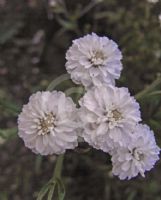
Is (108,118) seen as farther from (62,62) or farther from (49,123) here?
(62,62)

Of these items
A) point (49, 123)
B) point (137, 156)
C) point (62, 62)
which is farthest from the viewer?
point (62, 62)

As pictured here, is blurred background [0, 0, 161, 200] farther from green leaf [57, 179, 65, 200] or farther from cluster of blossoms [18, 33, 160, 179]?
cluster of blossoms [18, 33, 160, 179]

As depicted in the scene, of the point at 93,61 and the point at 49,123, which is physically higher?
the point at 93,61

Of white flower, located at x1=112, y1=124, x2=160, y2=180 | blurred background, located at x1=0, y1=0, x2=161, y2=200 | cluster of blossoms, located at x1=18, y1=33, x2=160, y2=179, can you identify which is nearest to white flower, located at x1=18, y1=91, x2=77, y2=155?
cluster of blossoms, located at x1=18, y1=33, x2=160, y2=179

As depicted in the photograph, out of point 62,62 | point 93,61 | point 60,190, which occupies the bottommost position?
point 60,190

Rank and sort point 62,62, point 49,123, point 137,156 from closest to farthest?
point 49,123, point 137,156, point 62,62

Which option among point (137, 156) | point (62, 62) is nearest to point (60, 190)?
point (137, 156)

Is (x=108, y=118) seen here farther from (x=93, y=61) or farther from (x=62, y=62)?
(x=62, y=62)

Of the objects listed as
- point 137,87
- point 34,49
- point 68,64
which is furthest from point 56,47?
point 68,64

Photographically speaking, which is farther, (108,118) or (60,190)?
(60,190)
